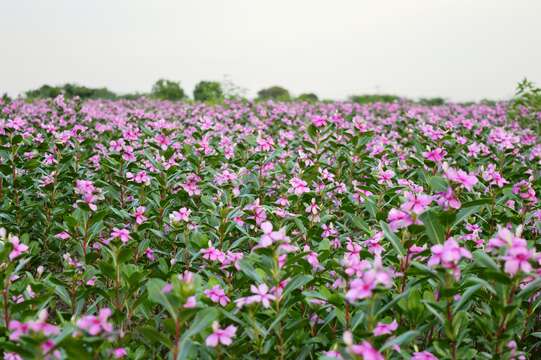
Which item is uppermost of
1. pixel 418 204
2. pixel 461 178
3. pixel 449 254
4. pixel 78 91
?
pixel 461 178

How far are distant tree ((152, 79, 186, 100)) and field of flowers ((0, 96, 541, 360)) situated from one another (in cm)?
2146

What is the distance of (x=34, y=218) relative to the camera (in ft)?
15.6

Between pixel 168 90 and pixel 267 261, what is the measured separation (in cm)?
2606

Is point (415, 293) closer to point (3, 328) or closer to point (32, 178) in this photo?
point (3, 328)

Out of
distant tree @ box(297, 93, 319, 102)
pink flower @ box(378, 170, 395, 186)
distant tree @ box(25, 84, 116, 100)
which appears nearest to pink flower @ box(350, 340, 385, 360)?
pink flower @ box(378, 170, 395, 186)

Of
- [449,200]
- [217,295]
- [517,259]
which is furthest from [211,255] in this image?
[517,259]

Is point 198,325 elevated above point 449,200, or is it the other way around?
point 449,200

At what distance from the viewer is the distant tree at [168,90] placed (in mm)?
27219

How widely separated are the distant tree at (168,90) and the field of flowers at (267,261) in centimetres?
2146

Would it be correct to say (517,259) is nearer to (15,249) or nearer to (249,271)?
(249,271)

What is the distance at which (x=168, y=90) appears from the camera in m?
27.3

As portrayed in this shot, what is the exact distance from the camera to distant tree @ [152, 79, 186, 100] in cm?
2722

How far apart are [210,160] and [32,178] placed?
1.68m

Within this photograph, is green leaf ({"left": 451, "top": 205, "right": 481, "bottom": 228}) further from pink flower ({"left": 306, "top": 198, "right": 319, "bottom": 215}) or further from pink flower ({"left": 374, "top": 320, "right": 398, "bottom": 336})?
pink flower ({"left": 306, "top": 198, "right": 319, "bottom": 215})
